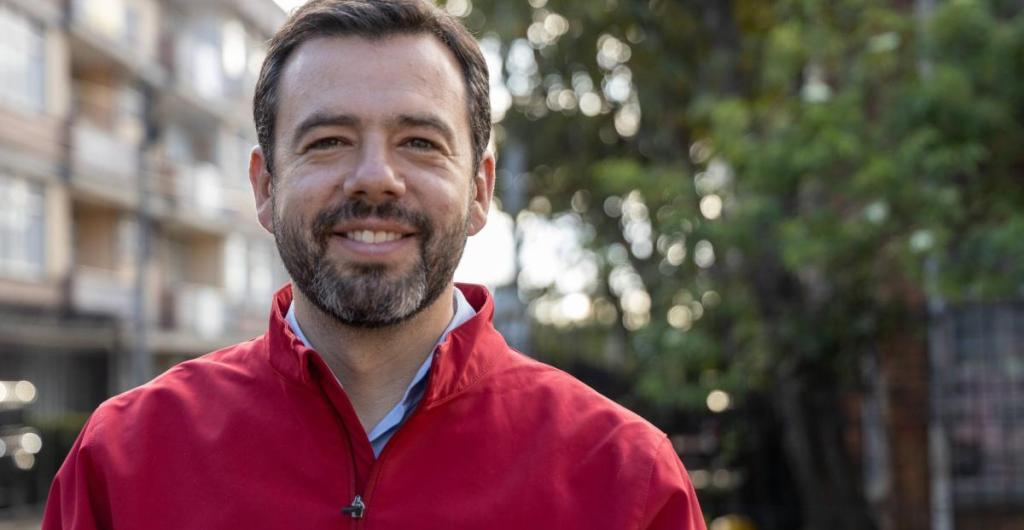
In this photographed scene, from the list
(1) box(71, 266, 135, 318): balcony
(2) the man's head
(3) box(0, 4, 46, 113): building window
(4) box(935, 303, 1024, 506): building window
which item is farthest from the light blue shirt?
(1) box(71, 266, 135, 318): balcony

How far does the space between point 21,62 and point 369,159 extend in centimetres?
2153

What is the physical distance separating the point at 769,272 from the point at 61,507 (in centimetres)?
834

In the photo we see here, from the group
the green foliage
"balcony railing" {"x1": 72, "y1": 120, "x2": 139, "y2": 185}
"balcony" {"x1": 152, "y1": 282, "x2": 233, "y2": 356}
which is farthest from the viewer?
"balcony" {"x1": 152, "y1": 282, "x2": 233, "y2": 356}

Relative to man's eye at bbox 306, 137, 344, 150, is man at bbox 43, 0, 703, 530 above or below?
below

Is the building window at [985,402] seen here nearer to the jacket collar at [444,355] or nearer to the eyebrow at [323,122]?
the jacket collar at [444,355]

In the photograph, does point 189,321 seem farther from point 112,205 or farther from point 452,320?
point 452,320

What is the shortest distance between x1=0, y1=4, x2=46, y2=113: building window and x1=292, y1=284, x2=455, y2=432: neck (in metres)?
20.4

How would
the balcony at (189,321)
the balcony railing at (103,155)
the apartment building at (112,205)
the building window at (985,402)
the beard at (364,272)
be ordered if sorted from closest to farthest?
the beard at (364,272) → the building window at (985,402) → the apartment building at (112,205) → the balcony railing at (103,155) → the balcony at (189,321)

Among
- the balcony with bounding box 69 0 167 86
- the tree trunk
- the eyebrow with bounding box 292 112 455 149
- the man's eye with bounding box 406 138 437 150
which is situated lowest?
the tree trunk

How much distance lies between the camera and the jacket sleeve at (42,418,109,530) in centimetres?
230

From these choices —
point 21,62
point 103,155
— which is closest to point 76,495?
point 21,62

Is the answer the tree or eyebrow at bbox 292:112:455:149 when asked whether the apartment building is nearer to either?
the tree

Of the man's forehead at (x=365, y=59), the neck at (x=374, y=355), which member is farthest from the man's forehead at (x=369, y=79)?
the neck at (x=374, y=355)

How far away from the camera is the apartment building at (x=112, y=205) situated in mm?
22078
